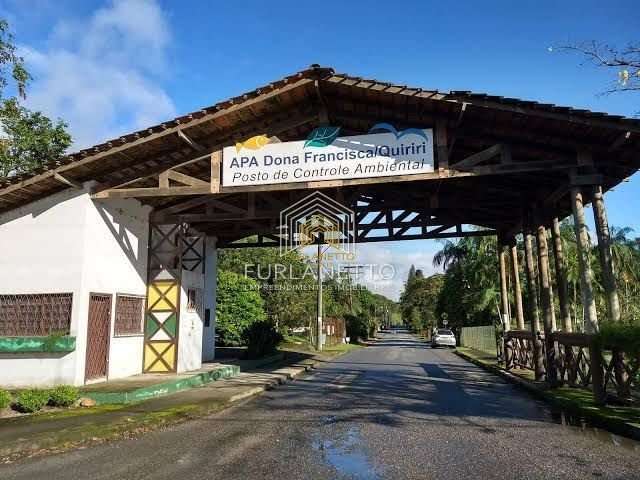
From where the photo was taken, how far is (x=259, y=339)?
21844mm

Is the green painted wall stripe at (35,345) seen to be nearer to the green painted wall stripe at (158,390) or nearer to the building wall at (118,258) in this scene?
the building wall at (118,258)

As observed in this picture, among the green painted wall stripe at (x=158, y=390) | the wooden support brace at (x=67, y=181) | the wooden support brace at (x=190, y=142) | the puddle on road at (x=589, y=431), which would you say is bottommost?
the puddle on road at (x=589, y=431)

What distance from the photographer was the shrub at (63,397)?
32.6 ft

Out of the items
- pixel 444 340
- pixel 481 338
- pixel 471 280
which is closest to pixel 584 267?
pixel 481 338

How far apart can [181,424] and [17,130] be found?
20168 millimetres

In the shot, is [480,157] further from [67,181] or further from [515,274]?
[67,181]

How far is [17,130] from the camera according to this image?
77.8 feet

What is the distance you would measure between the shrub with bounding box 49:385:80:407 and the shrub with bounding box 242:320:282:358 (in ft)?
38.2

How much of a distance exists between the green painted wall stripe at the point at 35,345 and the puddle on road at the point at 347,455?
6.87 metres

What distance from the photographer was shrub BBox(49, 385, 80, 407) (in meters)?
9.93

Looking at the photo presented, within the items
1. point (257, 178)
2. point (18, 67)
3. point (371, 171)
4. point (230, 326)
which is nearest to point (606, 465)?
point (371, 171)

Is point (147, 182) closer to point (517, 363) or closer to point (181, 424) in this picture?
point (181, 424)

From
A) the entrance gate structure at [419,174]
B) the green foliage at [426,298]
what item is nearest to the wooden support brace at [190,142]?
the entrance gate structure at [419,174]

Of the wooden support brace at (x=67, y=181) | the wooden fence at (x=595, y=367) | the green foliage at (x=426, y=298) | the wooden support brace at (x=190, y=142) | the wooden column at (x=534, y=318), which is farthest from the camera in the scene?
the green foliage at (x=426, y=298)
